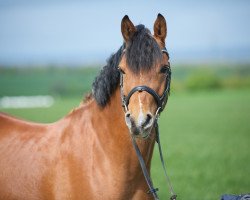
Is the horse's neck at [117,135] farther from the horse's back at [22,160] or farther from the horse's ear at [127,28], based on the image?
the horse's back at [22,160]

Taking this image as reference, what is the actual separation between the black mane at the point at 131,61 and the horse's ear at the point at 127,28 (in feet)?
0.11

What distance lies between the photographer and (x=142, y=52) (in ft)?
11.5

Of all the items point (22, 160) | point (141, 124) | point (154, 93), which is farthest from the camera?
point (22, 160)

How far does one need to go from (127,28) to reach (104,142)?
0.96 m

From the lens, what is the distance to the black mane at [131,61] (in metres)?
3.49

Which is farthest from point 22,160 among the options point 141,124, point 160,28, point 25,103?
point 25,103

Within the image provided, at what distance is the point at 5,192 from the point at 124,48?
5.32 feet

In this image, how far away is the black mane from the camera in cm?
349

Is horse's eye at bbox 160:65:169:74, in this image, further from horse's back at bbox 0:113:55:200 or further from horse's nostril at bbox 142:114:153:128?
horse's back at bbox 0:113:55:200

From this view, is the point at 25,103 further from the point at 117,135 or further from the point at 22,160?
the point at 117,135

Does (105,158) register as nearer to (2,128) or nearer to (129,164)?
(129,164)

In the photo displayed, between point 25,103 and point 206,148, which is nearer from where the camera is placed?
point 206,148

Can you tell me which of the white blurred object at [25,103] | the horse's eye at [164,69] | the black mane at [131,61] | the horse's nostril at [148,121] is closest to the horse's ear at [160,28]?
the black mane at [131,61]

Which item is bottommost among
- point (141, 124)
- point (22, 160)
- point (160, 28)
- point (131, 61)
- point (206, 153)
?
point (206, 153)
